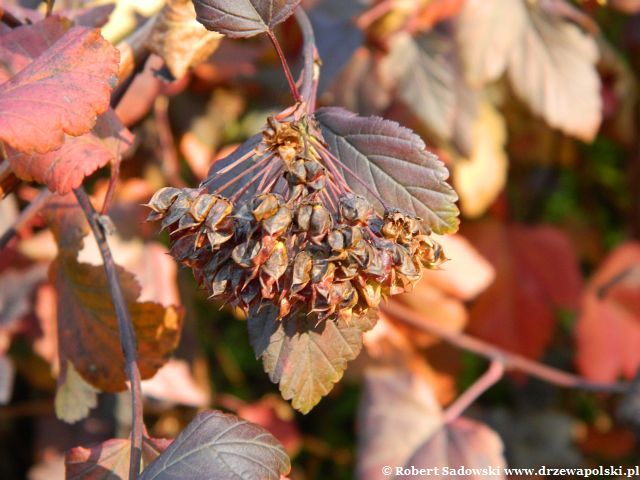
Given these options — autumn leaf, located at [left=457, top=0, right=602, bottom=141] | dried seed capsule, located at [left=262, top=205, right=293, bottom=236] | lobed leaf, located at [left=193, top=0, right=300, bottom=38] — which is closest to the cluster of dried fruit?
dried seed capsule, located at [left=262, top=205, right=293, bottom=236]

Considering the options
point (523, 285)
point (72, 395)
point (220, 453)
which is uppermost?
point (220, 453)

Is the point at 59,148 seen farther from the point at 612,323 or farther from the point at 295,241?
the point at 612,323

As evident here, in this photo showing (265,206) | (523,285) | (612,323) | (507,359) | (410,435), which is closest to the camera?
(265,206)

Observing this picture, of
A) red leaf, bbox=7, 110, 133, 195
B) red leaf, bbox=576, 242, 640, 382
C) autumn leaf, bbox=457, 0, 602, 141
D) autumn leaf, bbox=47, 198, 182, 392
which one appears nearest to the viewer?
red leaf, bbox=7, 110, 133, 195

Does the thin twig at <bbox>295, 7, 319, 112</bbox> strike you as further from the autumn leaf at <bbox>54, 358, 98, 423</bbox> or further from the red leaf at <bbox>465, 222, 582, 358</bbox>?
the red leaf at <bbox>465, 222, 582, 358</bbox>

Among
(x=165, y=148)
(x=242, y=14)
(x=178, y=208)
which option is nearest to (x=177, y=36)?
(x=242, y=14)

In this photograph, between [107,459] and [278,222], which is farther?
[107,459]

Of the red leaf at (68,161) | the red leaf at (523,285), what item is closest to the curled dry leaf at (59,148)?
the red leaf at (68,161)
